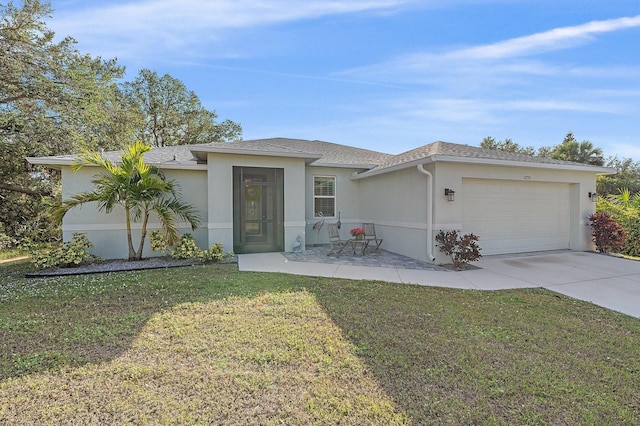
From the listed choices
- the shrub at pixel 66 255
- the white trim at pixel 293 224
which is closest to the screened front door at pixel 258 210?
the white trim at pixel 293 224

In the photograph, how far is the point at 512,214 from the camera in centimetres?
961

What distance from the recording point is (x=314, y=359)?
322cm

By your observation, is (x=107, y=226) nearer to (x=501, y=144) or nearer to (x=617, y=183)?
(x=617, y=183)

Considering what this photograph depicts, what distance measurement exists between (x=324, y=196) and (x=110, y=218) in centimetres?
691

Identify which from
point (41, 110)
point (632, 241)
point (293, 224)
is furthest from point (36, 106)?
point (632, 241)

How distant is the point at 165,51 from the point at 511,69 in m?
11.8

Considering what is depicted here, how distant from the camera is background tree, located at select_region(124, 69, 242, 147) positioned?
75.0 feet

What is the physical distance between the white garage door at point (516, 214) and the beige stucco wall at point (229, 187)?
4904 millimetres

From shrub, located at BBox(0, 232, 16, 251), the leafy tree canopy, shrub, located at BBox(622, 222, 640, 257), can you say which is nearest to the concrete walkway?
shrub, located at BBox(622, 222, 640, 257)

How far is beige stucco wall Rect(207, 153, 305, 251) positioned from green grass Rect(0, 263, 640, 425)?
3.74 meters

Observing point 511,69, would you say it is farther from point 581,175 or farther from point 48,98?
point 48,98

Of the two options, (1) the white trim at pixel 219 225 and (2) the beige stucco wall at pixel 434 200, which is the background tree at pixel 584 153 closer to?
(2) the beige stucco wall at pixel 434 200

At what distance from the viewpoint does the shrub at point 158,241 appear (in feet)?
27.2

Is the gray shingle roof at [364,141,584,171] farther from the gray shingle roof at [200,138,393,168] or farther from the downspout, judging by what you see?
the gray shingle roof at [200,138,393,168]
